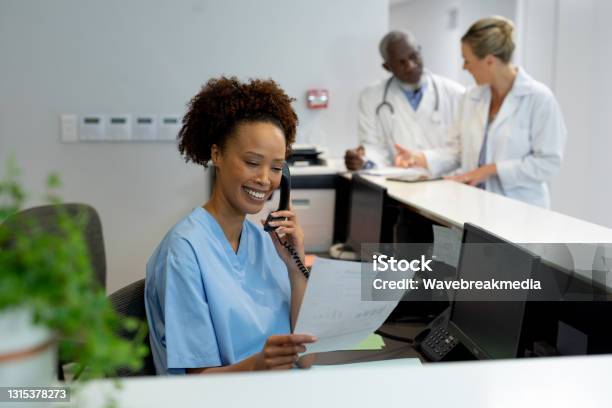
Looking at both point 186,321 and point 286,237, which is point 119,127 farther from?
point 186,321

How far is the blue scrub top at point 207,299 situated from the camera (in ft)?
4.16

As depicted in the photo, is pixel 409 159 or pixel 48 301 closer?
pixel 48 301

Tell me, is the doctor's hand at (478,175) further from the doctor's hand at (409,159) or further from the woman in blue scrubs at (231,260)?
the woman in blue scrubs at (231,260)

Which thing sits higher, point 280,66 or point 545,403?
point 280,66

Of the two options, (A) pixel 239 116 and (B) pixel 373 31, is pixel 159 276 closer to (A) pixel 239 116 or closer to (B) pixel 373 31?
(A) pixel 239 116

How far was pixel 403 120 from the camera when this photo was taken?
3586 millimetres

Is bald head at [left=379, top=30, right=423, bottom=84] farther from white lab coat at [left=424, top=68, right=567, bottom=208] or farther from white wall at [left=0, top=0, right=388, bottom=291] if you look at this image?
white lab coat at [left=424, top=68, right=567, bottom=208]

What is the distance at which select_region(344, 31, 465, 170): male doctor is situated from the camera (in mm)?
3572

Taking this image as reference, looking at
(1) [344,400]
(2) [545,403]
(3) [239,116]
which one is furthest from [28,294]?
(3) [239,116]

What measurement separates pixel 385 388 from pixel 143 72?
3253 mm

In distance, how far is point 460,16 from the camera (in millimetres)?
5633

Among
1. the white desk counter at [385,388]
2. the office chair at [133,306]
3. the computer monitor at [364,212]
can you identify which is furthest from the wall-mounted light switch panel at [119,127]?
the white desk counter at [385,388]

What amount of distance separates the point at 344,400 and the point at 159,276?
73 cm

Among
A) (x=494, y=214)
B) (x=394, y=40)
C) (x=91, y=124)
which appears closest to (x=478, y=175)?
(x=494, y=214)
